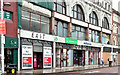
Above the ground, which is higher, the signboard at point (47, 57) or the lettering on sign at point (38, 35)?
the lettering on sign at point (38, 35)

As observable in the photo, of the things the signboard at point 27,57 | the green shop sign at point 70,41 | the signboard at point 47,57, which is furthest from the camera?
the green shop sign at point 70,41

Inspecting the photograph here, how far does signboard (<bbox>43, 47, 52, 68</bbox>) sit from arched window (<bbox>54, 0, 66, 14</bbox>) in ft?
24.8

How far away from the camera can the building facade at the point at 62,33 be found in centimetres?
2938

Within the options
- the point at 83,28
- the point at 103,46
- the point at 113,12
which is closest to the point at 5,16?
the point at 83,28

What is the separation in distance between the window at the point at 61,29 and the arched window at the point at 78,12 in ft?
13.4

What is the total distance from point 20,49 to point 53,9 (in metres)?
10.2

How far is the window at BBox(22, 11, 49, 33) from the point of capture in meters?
29.4

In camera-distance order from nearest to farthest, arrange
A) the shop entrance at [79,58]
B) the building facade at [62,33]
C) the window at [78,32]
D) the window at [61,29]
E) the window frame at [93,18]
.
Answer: the building facade at [62,33] < the window at [61,29] < the window at [78,32] < the shop entrance at [79,58] < the window frame at [93,18]

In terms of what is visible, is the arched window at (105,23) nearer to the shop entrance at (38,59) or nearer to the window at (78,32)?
the window at (78,32)

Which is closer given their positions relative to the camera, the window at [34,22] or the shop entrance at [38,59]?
the window at [34,22]

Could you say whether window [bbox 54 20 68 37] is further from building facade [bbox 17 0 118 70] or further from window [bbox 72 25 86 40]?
window [bbox 72 25 86 40]

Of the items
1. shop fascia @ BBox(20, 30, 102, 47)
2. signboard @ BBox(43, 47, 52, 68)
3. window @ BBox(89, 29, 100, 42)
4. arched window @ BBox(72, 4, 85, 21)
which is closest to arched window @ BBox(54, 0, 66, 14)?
arched window @ BBox(72, 4, 85, 21)

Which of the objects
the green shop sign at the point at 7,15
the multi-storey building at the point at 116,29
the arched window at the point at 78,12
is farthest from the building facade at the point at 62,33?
the multi-storey building at the point at 116,29

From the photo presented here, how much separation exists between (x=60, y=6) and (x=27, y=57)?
523 inches
